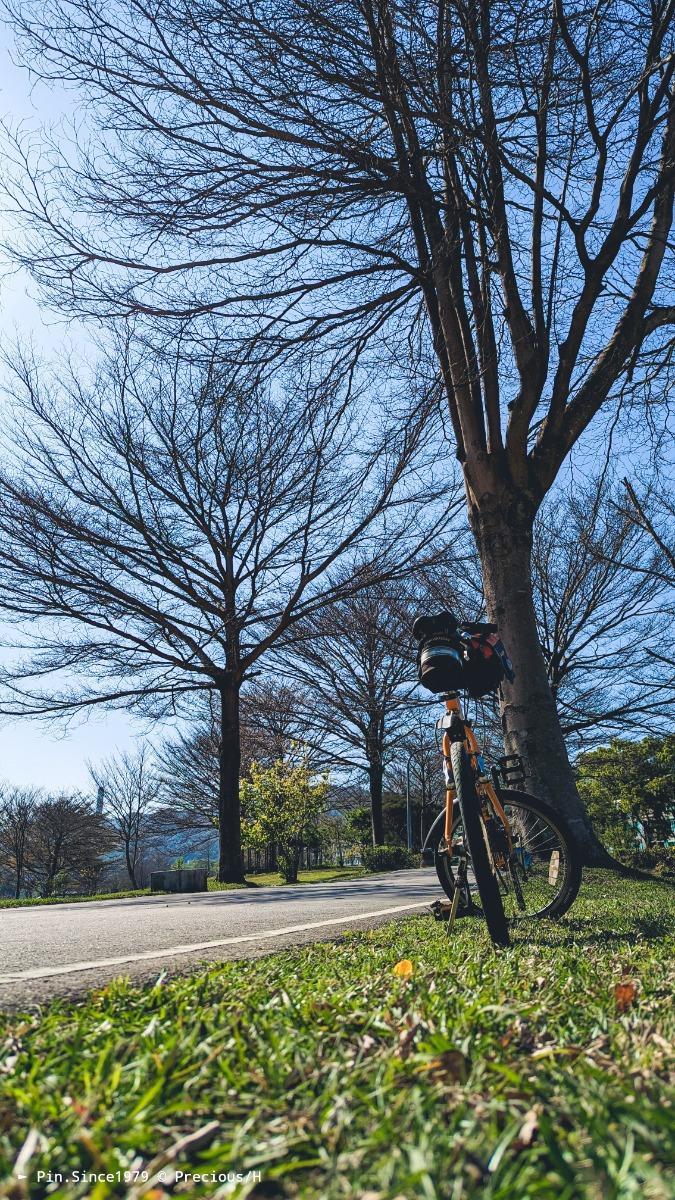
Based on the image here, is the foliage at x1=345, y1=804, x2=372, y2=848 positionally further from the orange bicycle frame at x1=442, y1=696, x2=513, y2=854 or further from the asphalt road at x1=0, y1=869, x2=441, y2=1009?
A: the orange bicycle frame at x1=442, y1=696, x2=513, y2=854

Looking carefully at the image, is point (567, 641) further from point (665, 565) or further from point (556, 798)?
point (556, 798)

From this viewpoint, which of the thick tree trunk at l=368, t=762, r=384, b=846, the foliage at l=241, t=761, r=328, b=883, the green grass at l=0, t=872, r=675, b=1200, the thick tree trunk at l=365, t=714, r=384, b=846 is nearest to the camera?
the green grass at l=0, t=872, r=675, b=1200

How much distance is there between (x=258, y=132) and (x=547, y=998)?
7100 mm

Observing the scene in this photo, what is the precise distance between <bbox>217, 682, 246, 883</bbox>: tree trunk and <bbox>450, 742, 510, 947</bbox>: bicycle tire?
1382 cm

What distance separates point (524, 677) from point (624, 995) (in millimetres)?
4966

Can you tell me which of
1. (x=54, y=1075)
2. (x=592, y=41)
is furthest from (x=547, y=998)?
(x=592, y=41)

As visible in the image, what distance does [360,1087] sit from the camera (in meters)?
1.37

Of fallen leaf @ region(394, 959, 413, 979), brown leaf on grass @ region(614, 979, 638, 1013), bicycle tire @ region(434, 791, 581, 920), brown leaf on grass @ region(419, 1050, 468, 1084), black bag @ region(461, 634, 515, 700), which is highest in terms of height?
black bag @ region(461, 634, 515, 700)

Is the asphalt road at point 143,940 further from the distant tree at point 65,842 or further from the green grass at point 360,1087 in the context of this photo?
the distant tree at point 65,842

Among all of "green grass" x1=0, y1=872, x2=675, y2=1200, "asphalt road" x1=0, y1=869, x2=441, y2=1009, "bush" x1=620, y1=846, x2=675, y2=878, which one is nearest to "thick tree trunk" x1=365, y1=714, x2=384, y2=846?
"bush" x1=620, y1=846, x2=675, y2=878

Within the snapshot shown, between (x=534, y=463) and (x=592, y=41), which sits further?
(x=534, y=463)

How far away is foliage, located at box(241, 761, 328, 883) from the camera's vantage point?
74.6 ft

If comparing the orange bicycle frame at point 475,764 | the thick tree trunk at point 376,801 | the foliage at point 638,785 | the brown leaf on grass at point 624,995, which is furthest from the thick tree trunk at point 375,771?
the brown leaf on grass at point 624,995

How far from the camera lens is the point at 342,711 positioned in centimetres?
2847
